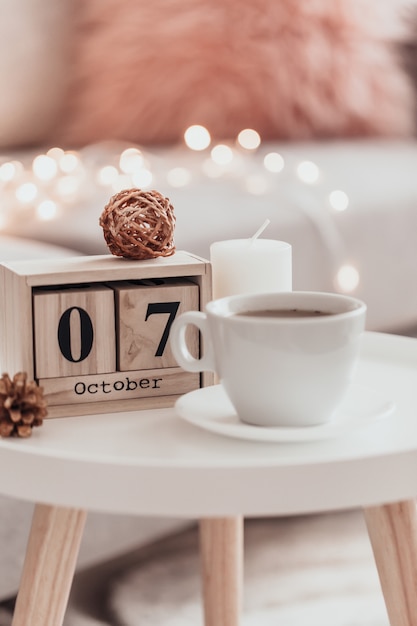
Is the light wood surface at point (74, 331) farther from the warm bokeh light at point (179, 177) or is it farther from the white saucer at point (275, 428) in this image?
the warm bokeh light at point (179, 177)

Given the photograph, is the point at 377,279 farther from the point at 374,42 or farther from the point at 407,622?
the point at 407,622

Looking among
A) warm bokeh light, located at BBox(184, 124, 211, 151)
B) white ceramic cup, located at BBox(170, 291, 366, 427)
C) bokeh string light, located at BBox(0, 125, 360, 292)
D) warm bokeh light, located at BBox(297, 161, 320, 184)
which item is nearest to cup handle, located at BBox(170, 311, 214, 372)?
white ceramic cup, located at BBox(170, 291, 366, 427)

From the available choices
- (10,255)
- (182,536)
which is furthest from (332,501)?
(182,536)

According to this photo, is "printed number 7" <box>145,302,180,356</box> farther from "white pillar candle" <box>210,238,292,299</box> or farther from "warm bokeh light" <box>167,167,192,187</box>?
"warm bokeh light" <box>167,167,192,187</box>

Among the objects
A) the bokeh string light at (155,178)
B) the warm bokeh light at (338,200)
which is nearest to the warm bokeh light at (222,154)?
the bokeh string light at (155,178)

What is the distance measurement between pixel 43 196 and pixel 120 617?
1.96 ft

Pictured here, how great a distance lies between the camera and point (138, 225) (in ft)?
2.40

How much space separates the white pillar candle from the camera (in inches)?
30.0

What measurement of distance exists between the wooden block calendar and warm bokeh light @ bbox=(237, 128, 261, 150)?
118cm

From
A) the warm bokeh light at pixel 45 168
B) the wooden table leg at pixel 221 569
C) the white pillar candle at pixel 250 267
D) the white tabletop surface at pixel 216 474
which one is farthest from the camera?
the warm bokeh light at pixel 45 168

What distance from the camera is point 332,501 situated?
536 millimetres

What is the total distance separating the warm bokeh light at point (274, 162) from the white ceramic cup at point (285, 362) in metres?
1.08

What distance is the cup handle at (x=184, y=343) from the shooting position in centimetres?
63

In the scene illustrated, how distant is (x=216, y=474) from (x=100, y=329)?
194 millimetres
